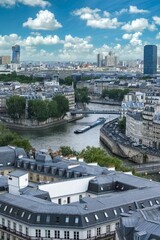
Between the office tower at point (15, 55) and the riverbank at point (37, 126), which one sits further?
the office tower at point (15, 55)

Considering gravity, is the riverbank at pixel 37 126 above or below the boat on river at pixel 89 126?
below

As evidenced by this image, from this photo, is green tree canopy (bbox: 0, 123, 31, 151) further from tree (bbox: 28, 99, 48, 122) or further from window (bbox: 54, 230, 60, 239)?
tree (bbox: 28, 99, 48, 122)

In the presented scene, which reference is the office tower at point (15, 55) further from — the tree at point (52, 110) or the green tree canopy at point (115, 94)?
the tree at point (52, 110)

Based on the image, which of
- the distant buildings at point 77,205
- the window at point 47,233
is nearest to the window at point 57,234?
the distant buildings at point 77,205

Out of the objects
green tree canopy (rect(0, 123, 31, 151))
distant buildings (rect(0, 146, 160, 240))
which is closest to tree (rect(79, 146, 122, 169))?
green tree canopy (rect(0, 123, 31, 151))

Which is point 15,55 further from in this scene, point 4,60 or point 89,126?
point 89,126

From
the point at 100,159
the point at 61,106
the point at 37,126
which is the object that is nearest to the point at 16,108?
the point at 37,126

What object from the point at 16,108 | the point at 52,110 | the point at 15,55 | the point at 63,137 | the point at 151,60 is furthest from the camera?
the point at 15,55

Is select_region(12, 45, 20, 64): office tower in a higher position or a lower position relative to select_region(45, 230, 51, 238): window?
higher

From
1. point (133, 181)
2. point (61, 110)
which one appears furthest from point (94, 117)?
point (133, 181)
